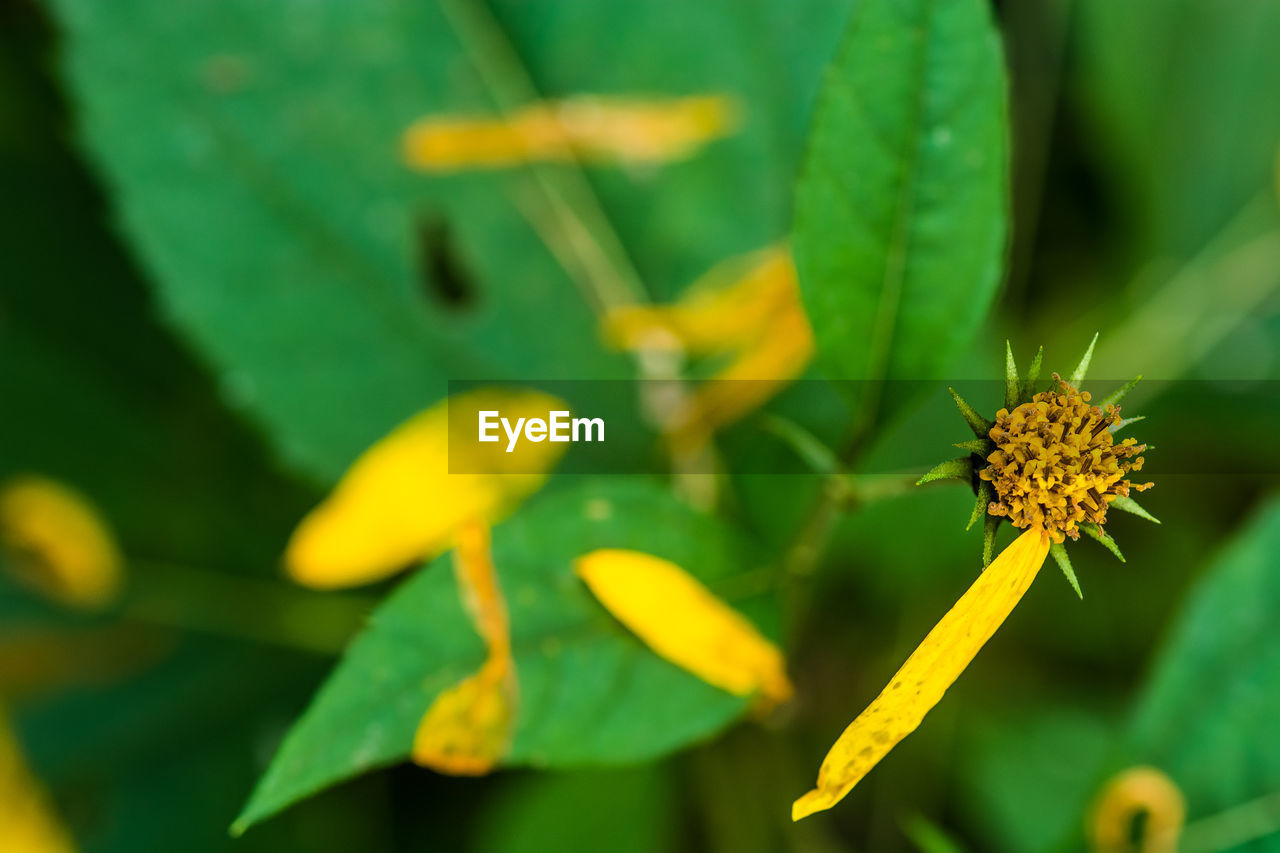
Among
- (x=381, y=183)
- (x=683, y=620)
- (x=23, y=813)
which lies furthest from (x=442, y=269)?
(x=23, y=813)

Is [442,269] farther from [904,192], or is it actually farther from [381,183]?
[904,192]

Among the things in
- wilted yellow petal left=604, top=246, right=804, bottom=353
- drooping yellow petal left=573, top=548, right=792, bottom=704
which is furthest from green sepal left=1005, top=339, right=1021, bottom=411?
wilted yellow petal left=604, top=246, right=804, bottom=353

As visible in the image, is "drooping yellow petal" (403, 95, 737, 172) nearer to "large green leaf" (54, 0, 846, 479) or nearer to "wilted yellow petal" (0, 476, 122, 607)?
"large green leaf" (54, 0, 846, 479)

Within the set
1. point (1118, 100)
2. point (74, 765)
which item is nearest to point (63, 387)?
point (74, 765)

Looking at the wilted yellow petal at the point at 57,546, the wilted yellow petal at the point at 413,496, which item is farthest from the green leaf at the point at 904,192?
the wilted yellow petal at the point at 57,546

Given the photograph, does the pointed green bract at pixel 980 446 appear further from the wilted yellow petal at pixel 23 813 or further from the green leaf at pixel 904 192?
the wilted yellow petal at pixel 23 813

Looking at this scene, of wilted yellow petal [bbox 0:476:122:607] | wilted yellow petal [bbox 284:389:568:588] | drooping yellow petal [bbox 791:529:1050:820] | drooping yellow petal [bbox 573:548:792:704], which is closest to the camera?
drooping yellow petal [bbox 791:529:1050:820]
